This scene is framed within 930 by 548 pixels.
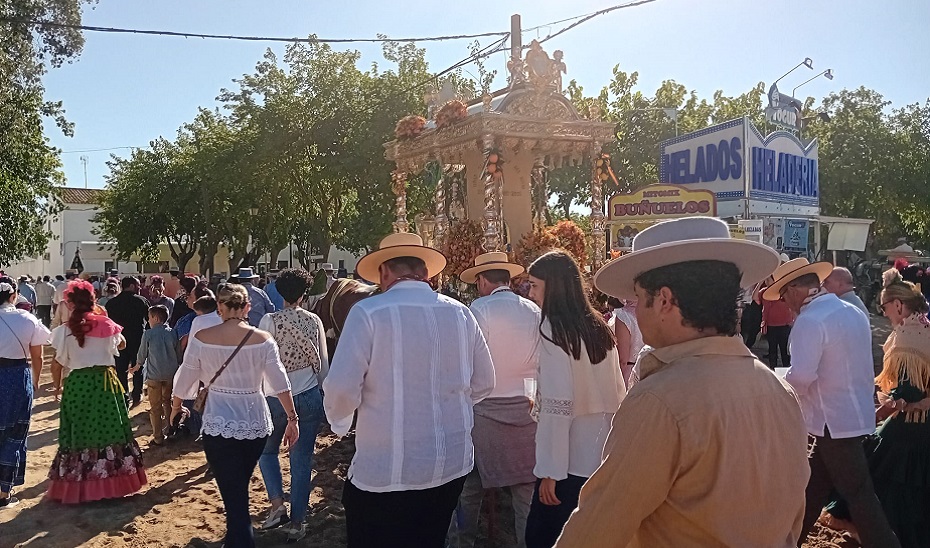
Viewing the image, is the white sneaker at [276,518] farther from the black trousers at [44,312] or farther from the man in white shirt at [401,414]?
the black trousers at [44,312]

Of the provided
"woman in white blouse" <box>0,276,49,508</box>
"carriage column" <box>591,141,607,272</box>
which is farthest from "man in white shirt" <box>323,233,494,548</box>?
"carriage column" <box>591,141,607,272</box>

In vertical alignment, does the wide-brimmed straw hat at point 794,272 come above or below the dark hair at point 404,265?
below

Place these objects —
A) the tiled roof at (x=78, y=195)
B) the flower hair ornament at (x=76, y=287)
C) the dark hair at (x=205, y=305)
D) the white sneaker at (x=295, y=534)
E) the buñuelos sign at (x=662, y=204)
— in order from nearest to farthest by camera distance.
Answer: the white sneaker at (x=295, y=534) → the flower hair ornament at (x=76, y=287) → the dark hair at (x=205, y=305) → the buñuelos sign at (x=662, y=204) → the tiled roof at (x=78, y=195)

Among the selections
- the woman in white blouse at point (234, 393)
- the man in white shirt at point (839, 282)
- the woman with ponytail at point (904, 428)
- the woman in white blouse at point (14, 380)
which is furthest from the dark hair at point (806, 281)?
the woman in white blouse at point (14, 380)

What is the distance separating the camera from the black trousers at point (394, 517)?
312 cm

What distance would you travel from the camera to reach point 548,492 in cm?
358

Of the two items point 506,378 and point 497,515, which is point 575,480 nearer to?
point 506,378

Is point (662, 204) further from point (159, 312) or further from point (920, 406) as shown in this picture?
point (920, 406)

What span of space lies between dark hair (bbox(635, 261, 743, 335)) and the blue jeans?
13.0 ft

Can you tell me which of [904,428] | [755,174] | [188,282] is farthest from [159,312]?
[755,174]

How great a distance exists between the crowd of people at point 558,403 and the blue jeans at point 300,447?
1 centimetres

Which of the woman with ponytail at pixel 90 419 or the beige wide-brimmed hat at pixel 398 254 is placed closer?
the beige wide-brimmed hat at pixel 398 254

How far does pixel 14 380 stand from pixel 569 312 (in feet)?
16.8

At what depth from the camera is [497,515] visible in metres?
5.83
